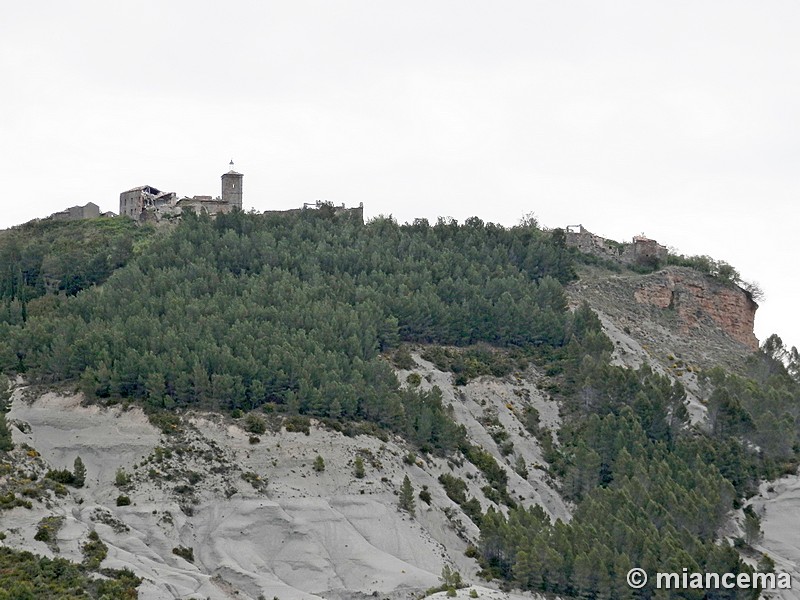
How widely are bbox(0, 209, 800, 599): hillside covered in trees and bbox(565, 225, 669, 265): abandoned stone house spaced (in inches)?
213

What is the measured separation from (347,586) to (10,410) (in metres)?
23.7

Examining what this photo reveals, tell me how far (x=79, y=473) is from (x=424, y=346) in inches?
1182

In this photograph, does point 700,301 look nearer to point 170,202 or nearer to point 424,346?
point 424,346

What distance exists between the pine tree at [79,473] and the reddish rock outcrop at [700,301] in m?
52.4

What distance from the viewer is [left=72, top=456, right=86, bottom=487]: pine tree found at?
268 ft

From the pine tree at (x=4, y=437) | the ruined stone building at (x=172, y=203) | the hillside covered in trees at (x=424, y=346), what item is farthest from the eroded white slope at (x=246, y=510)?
the ruined stone building at (x=172, y=203)

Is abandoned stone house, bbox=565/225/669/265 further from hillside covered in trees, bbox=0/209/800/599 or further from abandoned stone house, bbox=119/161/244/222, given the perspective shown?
abandoned stone house, bbox=119/161/244/222

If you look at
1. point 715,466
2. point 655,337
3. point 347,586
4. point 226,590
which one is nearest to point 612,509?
point 715,466

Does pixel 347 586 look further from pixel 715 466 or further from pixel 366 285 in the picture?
pixel 366 285

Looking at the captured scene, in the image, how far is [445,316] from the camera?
106 meters

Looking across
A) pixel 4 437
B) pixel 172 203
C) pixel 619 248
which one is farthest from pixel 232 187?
pixel 4 437

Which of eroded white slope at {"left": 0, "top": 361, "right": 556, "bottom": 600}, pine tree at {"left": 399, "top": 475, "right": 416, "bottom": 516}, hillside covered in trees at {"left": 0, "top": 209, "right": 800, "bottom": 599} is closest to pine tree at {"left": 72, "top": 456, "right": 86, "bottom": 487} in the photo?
eroded white slope at {"left": 0, "top": 361, "right": 556, "bottom": 600}

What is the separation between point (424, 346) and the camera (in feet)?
346

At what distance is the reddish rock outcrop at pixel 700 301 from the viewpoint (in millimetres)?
122438
